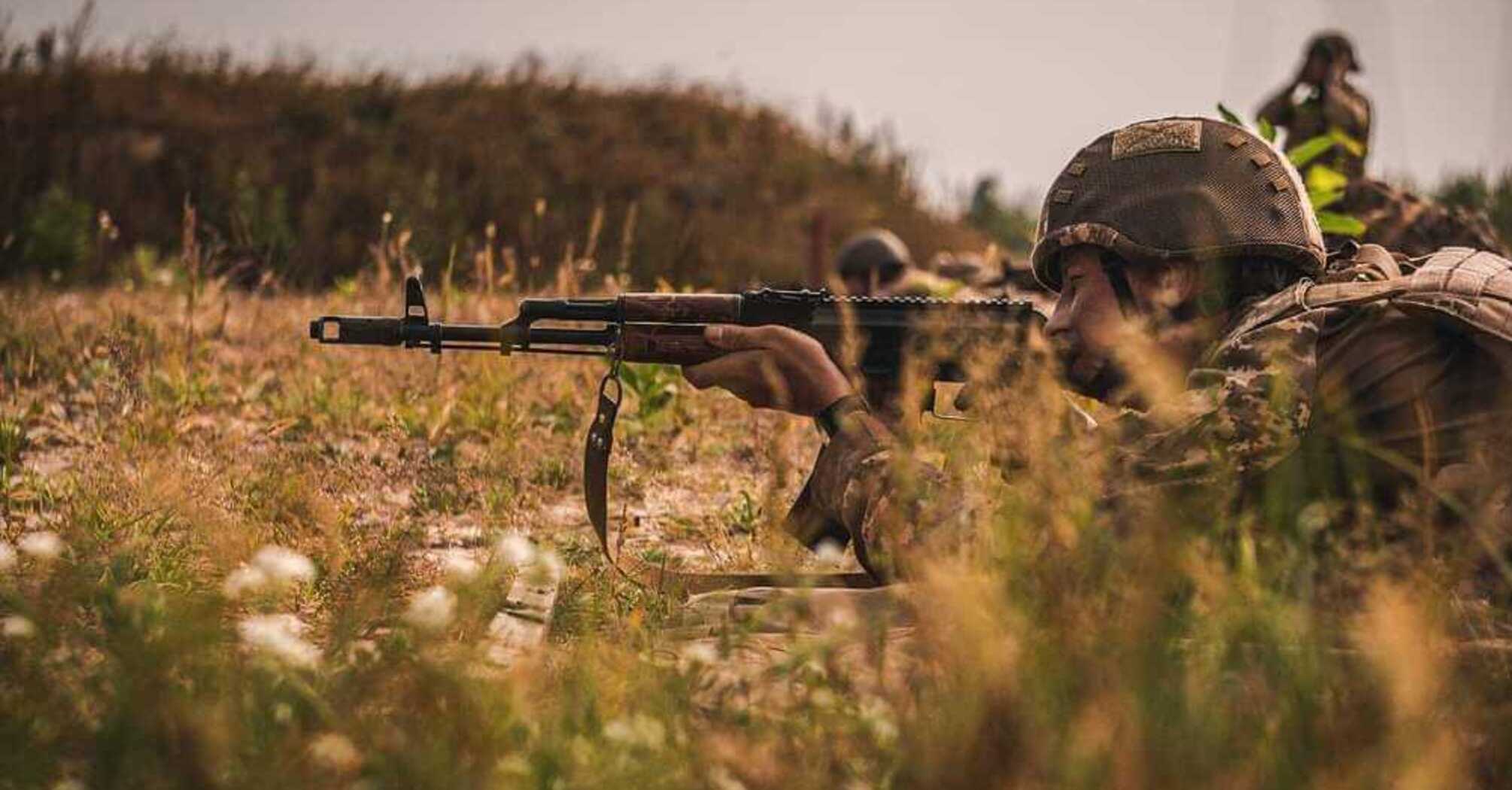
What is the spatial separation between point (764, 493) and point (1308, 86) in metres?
5.95

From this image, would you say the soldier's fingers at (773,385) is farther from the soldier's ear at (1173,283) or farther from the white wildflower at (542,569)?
the white wildflower at (542,569)

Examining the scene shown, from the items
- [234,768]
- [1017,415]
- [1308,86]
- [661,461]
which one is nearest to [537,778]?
[234,768]

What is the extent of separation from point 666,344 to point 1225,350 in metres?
1.75

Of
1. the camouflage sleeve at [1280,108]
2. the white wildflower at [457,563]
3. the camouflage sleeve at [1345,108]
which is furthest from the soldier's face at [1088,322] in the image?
the camouflage sleeve at [1280,108]

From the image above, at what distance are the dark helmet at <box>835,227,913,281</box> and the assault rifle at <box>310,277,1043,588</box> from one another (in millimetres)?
9986

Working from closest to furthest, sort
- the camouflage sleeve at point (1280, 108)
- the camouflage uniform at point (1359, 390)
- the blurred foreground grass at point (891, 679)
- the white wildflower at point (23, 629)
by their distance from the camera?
the blurred foreground grass at point (891, 679)
the white wildflower at point (23, 629)
the camouflage uniform at point (1359, 390)
the camouflage sleeve at point (1280, 108)

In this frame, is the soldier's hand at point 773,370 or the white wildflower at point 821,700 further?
the soldier's hand at point 773,370

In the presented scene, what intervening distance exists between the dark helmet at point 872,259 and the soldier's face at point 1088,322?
10671mm

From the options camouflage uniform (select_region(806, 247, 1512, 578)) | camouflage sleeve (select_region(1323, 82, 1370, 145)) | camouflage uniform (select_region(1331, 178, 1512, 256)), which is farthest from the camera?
camouflage sleeve (select_region(1323, 82, 1370, 145))

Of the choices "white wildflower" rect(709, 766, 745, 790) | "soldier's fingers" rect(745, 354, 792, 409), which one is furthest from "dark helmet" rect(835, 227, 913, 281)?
"white wildflower" rect(709, 766, 745, 790)

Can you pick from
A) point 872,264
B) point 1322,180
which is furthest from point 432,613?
point 872,264

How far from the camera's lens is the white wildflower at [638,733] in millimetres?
2172

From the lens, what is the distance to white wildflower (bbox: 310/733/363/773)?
2.18 m

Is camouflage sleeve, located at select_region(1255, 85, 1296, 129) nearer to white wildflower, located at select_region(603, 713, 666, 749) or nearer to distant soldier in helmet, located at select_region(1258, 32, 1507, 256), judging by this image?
distant soldier in helmet, located at select_region(1258, 32, 1507, 256)
